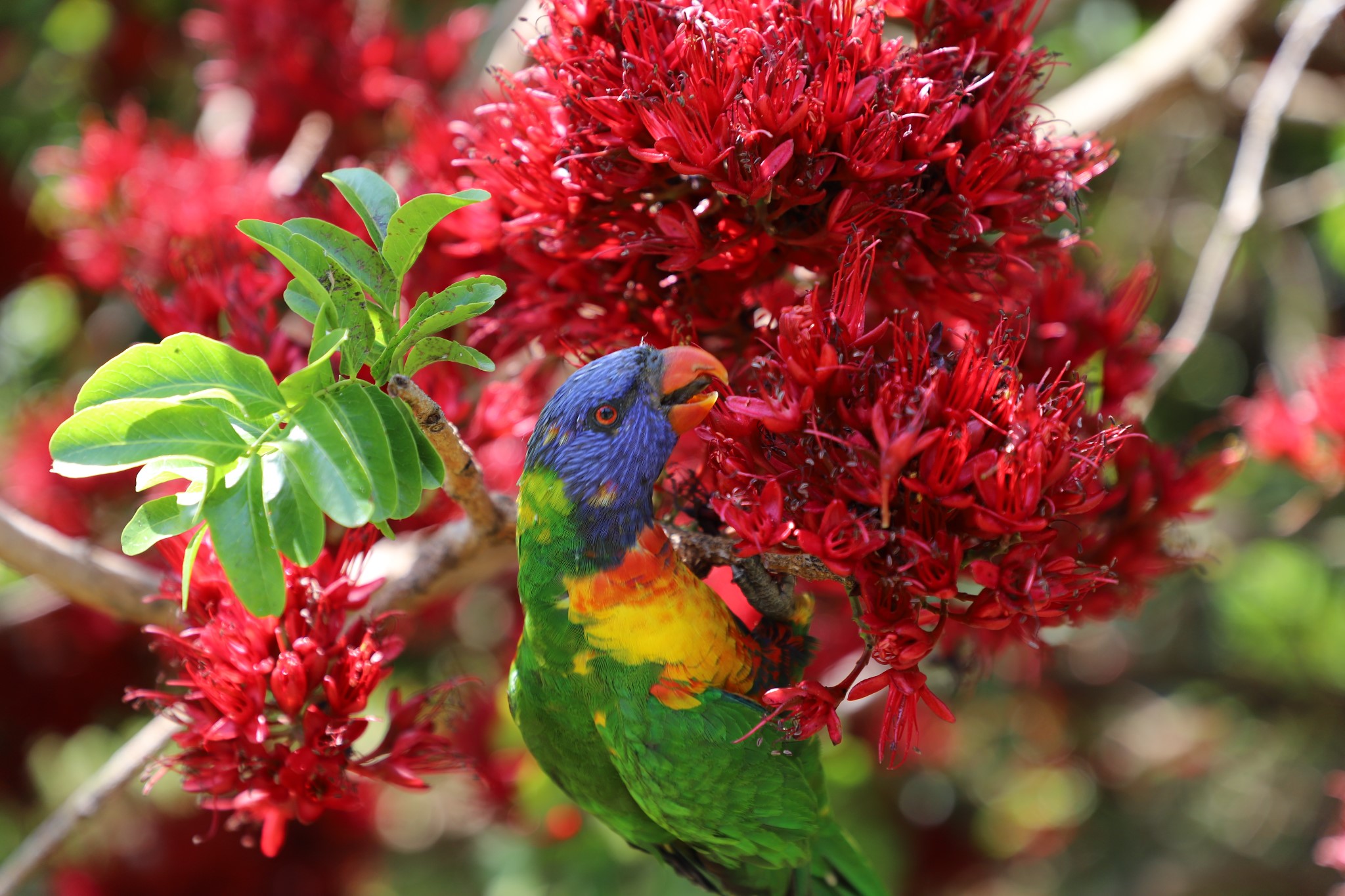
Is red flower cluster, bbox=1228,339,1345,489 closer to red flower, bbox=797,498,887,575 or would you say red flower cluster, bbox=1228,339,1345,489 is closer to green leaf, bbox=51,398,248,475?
red flower, bbox=797,498,887,575

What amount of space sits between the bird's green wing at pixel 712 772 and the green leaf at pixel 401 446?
51 centimetres

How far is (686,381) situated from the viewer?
147cm

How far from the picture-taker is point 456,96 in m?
2.71

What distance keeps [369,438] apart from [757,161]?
65 cm

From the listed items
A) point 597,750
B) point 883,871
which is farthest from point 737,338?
point 883,871

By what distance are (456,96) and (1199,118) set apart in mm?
2759

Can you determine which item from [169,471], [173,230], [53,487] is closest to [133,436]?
[169,471]

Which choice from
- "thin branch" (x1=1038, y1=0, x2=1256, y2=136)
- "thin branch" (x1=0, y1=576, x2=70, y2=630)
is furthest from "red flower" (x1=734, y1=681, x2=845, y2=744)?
"thin branch" (x1=0, y1=576, x2=70, y2=630)

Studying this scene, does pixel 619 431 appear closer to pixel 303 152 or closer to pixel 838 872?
pixel 838 872

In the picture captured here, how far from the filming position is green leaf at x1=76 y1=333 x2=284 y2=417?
47.8 inches

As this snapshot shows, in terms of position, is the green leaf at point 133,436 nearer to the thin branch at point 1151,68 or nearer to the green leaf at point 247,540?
the green leaf at point 247,540

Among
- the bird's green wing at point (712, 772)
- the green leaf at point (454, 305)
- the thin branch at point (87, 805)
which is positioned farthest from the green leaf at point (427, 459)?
the thin branch at point (87, 805)

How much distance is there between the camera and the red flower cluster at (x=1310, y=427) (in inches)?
99.8

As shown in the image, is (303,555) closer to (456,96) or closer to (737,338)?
(737,338)
